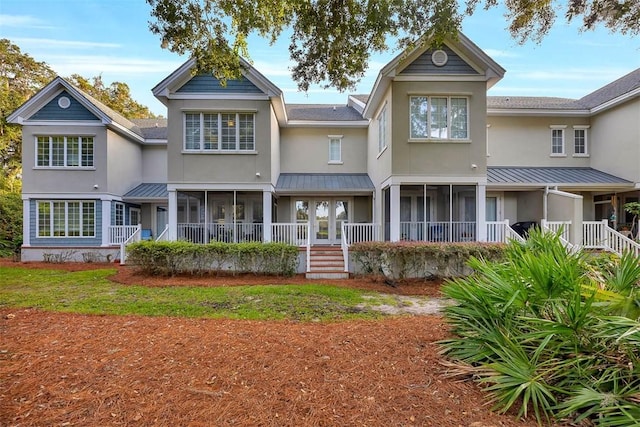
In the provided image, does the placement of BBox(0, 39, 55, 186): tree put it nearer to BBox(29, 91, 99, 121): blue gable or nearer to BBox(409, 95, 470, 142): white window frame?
BBox(29, 91, 99, 121): blue gable

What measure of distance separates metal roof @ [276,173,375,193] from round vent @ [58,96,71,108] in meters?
11.2

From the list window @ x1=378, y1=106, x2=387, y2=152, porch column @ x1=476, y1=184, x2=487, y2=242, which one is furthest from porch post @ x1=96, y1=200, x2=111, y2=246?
porch column @ x1=476, y1=184, x2=487, y2=242

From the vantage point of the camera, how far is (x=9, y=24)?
10164mm

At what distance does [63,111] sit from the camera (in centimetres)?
1667

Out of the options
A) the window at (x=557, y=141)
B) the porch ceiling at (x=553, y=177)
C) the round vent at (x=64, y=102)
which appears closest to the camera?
the porch ceiling at (x=553, y=177)

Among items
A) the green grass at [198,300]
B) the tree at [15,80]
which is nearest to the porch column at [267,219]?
the green grass at [198,300]

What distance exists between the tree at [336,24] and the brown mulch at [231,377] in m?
6.51

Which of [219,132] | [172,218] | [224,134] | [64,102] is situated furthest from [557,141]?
[64,102]

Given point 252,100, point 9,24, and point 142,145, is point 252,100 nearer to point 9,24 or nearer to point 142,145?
point 9,24

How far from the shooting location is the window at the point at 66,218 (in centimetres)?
1678

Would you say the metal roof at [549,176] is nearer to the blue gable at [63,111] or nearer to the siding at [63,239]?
the siding at [63,239]

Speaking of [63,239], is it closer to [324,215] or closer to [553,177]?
[324,215]

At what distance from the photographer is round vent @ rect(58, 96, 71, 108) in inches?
655

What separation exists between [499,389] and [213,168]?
13.2m
